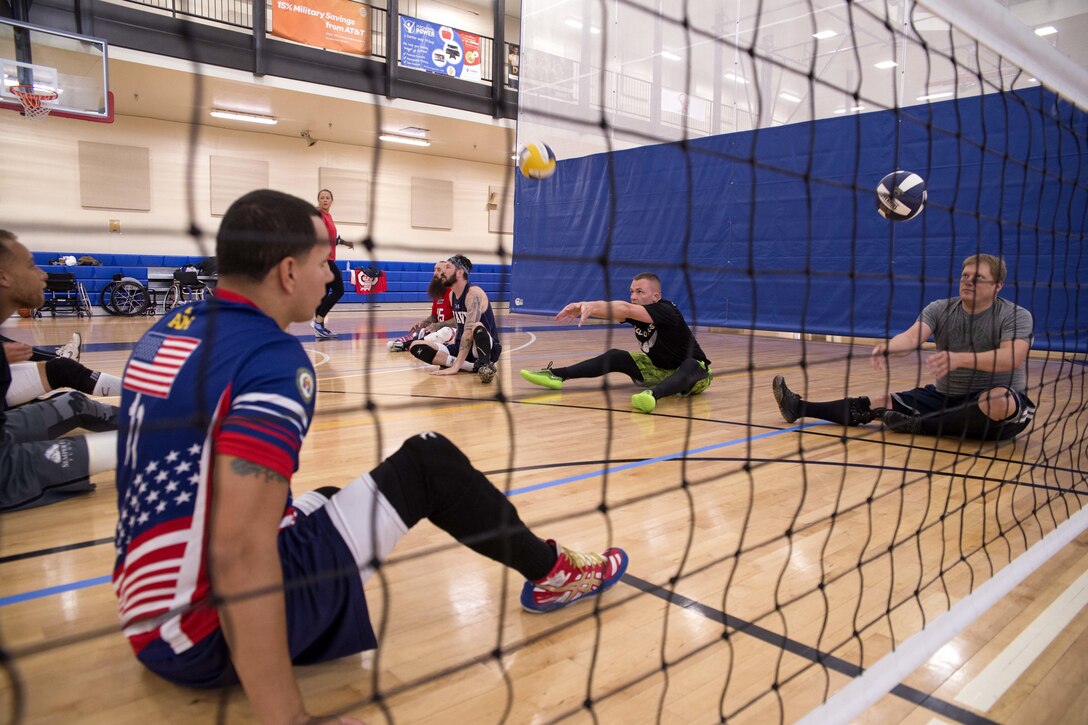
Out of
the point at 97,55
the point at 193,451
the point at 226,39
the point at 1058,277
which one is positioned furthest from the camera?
the point at 226,39

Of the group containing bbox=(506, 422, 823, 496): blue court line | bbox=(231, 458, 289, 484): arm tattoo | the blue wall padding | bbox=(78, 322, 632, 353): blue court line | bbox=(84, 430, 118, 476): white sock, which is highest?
the blue wall padding

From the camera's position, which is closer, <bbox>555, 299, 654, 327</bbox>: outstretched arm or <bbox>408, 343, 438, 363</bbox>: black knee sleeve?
<bbox>555, 299, 654, 327</bbox>: outstretched arm

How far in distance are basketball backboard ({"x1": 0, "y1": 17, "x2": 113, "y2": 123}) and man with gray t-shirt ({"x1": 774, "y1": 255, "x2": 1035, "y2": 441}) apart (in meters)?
7.90

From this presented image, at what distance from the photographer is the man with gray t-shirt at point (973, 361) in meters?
3.16

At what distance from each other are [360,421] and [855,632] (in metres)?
2.69

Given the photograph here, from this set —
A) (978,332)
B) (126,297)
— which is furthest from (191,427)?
(126,297)

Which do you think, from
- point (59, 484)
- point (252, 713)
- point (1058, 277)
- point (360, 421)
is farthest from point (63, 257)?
point (1058, 277)

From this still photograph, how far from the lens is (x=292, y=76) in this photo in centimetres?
984

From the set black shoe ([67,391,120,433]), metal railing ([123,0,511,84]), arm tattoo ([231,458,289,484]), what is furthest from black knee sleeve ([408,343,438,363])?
metal railing ([123,0,511,84])

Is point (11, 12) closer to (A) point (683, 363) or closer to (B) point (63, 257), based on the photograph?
(B) point (63, 257)

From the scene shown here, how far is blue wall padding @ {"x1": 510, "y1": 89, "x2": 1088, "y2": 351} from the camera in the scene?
21.9ft

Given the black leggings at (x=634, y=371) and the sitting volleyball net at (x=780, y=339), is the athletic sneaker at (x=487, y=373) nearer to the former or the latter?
the black leggings at (x=634, y=371)

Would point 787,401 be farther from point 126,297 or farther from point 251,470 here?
point 126,297

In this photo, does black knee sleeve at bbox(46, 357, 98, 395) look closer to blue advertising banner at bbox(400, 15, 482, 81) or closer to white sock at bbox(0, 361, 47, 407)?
white sock at bbox(0, 361, 47, 407)
